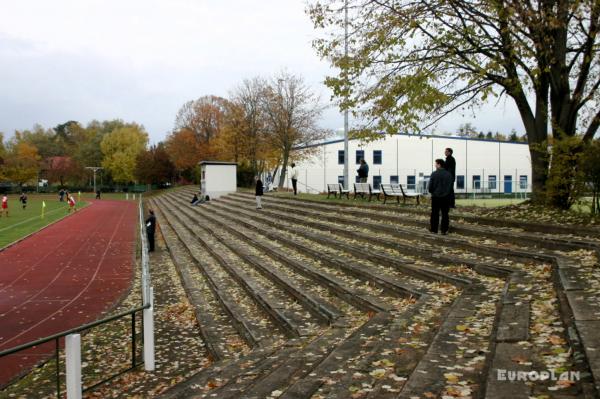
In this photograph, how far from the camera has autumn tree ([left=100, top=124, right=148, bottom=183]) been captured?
85.1 metres

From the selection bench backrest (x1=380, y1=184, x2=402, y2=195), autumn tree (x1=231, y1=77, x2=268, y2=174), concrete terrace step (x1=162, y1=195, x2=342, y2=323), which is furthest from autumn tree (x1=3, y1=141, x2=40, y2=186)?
bench backrest (x1=380, y1=184, x2=402, y2=195)

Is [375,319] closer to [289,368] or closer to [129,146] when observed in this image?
[289,368]

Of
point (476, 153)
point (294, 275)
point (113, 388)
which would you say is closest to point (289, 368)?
point (113, 388)

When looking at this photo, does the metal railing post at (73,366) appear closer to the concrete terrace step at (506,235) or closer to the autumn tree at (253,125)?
the concrete terrace step at (506,235)

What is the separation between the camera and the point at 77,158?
92.3 meters

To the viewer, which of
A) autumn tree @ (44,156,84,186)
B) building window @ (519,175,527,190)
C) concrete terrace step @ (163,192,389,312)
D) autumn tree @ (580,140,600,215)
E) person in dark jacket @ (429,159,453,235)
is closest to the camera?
concrete terrace step @ (163,192,389,312)

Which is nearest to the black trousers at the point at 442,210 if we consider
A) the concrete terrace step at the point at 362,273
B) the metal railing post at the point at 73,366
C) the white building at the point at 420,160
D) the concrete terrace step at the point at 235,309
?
the concrete terrace step at the point at 362,273

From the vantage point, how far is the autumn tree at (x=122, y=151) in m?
85.1

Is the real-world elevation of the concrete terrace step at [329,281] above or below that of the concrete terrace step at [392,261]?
below

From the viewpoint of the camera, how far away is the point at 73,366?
→ 5.48 meters

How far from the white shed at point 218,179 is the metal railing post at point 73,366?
32.0 m

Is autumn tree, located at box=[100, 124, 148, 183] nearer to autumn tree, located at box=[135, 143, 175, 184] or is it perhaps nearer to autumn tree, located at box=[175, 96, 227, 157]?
autumn tree, located at box=[135, 143, 175, 184]

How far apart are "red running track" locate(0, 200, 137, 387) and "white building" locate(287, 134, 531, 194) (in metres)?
23.4

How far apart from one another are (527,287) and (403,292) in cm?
182
